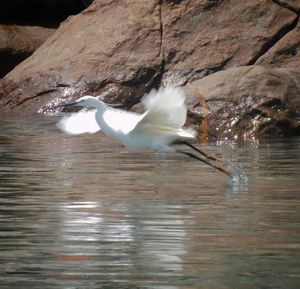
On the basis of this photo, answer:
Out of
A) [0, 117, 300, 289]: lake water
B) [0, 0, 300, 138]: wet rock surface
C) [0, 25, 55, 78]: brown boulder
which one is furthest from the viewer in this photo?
[0, 25, 55, 78]: brown boulder

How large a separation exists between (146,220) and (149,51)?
9910 millimetres

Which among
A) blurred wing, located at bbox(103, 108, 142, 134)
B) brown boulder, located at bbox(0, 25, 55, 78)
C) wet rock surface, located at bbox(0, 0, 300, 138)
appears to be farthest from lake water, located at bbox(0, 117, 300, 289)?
brown boulder, located at bbox(0, 25, 55, 78)

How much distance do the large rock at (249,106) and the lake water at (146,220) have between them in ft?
3.52

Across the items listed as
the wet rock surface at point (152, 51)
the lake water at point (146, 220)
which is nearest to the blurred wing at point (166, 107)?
the lake water at point (146, 220)

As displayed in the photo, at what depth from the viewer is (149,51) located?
17984 mm

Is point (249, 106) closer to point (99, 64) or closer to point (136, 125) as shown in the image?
point (99, 64)

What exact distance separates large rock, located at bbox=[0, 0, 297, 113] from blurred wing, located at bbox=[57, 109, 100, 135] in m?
6.93

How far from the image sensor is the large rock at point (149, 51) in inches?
695

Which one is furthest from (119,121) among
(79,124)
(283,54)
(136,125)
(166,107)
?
(283,54)

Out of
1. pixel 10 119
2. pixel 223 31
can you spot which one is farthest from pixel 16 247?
pixel 223 31

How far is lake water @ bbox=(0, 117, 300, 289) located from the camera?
6.46 m

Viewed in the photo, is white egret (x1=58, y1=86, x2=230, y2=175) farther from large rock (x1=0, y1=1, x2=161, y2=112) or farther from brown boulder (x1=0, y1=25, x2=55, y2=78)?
brown boulder (x1=0, y1=25, x2=55, y2=78)

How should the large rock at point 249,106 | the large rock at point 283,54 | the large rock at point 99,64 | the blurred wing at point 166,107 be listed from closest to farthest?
1. the blurred wing at point 166,107
2. the large rock at point 249,106
3. the large rock at point 283,54
4. the large rock at point 99,64

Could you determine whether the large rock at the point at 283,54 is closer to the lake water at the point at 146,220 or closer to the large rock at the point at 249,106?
the large rock at the point at 249,106
